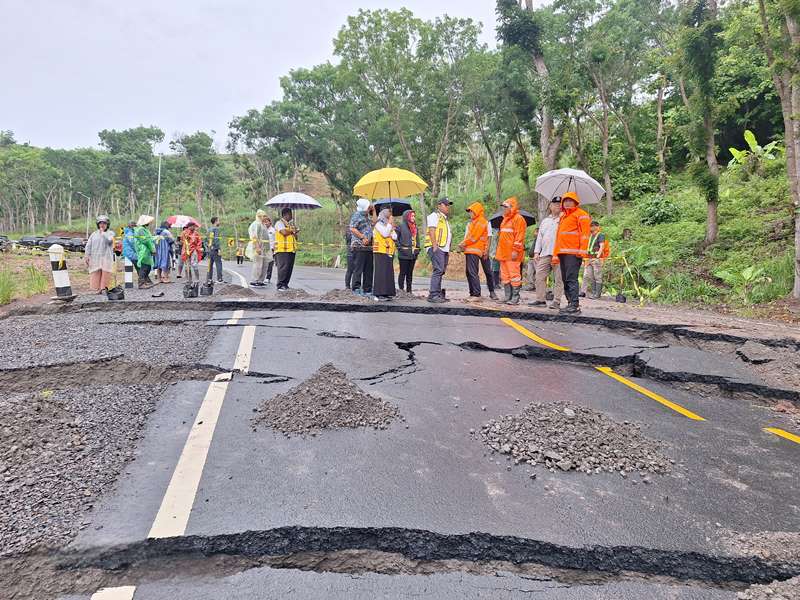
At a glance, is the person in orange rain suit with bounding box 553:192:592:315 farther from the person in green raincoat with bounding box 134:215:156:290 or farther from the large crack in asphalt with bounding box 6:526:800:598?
the person in green raincoat with bounding box 134:215:156:290

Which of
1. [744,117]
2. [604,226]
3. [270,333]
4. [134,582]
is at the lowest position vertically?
[134,582]

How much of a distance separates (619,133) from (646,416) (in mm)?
30825

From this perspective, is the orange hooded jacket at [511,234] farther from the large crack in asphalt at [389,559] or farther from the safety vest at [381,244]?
the large crack in asphalt at [389,559]

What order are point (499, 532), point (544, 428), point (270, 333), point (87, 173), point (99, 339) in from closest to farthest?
point (499, 532)
point (544, 428)
point (99, 339)
point (270, 333)
point (87, 173)

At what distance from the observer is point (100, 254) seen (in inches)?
391

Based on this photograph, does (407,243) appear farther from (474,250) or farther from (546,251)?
(546,251)

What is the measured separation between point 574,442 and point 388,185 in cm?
737

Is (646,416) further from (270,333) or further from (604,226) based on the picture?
(604,226)

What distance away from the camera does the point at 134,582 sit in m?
2.09

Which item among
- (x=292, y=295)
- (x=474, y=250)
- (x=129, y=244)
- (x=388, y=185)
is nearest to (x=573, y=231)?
(x=474, y=250)

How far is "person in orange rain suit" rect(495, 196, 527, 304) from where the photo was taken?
914 centimetres

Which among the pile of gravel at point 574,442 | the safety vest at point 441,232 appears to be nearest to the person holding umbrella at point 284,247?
the safety vest at point 441,232

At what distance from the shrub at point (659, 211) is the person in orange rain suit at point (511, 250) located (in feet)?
43.5

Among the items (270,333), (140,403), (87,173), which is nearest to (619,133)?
(270,333)
